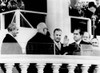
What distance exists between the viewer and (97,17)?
6453 mm

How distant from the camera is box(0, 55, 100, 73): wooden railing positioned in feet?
12.8

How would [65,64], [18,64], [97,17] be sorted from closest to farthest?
[18,64] < [65,64] < [97,17]

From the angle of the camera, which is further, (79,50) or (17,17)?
(17,17)

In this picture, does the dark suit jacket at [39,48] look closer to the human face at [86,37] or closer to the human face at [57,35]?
the human face at [57,35]

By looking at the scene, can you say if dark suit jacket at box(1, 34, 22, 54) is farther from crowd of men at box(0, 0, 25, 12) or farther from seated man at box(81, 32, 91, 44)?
crowd of men at box(0, 0, 25, 12)

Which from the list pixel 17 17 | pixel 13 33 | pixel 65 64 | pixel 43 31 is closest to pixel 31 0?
pixel 17 17

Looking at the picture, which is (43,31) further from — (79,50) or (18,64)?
(18,64)

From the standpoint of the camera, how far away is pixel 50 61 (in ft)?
13.5

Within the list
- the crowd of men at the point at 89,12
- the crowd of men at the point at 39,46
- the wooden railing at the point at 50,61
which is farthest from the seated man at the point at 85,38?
the crowd of men at the point at 89,12

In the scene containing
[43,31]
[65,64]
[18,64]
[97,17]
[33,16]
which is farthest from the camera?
[97,17]

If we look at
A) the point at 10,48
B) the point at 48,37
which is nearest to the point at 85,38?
the point at 48,37

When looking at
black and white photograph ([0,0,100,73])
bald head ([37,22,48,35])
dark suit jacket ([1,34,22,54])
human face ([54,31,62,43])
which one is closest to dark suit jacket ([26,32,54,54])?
black and white photograph ([0,0,100,73])

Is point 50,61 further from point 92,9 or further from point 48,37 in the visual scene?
point 92,9

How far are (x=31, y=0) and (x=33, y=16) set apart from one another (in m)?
0.28
